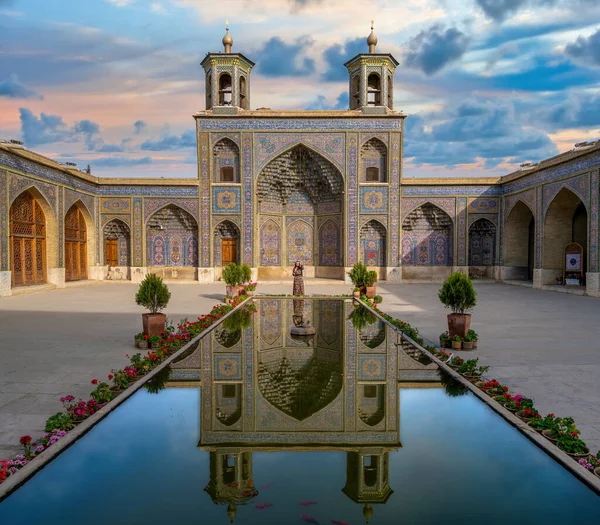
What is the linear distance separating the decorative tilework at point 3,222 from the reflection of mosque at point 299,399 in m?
8.94

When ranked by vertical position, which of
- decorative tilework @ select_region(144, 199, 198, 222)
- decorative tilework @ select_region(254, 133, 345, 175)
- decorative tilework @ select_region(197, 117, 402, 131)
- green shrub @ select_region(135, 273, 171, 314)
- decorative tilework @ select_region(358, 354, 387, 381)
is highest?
decorative tilework @ select_region(197, 117, 402, 131)

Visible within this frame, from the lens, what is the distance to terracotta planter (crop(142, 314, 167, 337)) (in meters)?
6.52

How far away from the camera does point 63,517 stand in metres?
2.43

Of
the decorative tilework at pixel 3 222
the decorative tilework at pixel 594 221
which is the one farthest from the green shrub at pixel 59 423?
the decorative tilework at pixel 594 221

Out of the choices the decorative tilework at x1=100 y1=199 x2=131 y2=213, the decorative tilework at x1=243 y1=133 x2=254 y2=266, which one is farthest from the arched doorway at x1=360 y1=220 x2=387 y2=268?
the decorative tilework at x1=100 y1=199 x2=131 y2=213

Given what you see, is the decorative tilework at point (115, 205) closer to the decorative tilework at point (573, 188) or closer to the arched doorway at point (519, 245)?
the arched doorway at point (519, 245)

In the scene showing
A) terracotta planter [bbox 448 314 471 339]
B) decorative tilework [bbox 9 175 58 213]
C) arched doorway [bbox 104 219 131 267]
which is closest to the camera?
terracotta planter [bbox 448 314 471 339]

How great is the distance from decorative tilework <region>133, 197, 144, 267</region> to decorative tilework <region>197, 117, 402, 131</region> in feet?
12.5

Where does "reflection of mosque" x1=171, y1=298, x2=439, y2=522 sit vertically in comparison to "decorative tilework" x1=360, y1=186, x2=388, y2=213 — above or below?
below

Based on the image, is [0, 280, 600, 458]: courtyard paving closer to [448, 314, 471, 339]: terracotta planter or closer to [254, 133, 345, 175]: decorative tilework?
[448, 314, 471, 339]: terracotta planter

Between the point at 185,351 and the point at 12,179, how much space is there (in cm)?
1031

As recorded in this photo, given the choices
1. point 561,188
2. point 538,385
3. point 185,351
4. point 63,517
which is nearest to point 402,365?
point 538,385

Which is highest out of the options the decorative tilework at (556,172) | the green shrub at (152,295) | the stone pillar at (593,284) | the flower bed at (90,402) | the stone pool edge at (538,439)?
the decorative tilework at (556,172)

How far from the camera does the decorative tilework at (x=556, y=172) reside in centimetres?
1360
